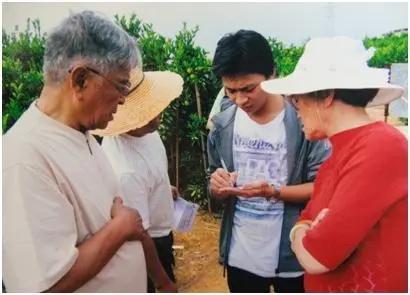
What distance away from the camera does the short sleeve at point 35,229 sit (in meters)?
1.03

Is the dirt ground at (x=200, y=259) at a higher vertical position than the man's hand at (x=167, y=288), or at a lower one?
lower

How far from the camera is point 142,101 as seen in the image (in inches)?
66.8

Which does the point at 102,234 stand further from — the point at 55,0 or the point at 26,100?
the point at 26,100

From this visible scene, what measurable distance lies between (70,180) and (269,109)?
0.81 metres

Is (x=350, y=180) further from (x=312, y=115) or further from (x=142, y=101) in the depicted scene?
(x=142, y=101)

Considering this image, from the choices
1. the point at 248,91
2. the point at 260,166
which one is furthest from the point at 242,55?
the point at 260,166

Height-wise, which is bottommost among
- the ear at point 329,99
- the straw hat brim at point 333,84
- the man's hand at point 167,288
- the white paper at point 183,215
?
the man's hand at point 167,288

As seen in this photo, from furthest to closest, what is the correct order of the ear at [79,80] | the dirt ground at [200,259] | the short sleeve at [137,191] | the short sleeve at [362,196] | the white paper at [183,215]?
1. the dirt ground at [200,259]
2. the white paper at [183,215]
3. the short sleeve at [137,191]
4. the ear at [79,80]
5. the short sleeve at [362,196]

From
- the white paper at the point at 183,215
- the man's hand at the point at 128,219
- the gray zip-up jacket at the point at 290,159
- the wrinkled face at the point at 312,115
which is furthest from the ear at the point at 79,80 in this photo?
the white paper at the point at 183,215

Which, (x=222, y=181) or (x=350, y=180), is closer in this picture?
(x=350, y=180)

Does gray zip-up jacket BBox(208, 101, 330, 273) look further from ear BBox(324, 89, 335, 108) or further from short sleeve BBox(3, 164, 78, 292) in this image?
short sleeve BBox(3, 164, 78, 292)

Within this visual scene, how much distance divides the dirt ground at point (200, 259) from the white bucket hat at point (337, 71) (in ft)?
5.34

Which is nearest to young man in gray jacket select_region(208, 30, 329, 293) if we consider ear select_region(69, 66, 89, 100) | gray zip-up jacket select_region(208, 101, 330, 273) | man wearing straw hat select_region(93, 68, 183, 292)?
gray zip-up jacket select_region(208, 101, 330, 273)

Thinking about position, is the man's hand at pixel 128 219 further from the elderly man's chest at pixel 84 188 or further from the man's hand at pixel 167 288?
the man's hand at pixel 167 288
